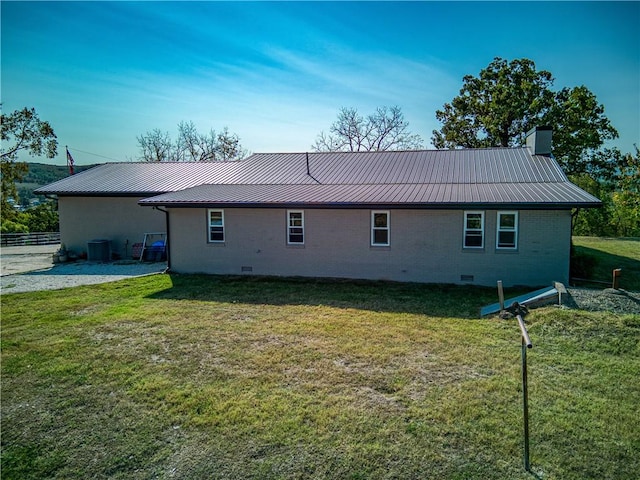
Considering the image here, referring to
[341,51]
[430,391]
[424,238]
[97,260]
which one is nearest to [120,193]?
[97,260]

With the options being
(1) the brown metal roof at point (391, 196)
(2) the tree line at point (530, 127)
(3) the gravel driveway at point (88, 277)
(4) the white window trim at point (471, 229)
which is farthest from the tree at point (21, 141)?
(4) the white window trim at point (471, 229)

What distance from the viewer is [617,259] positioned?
1634 cm

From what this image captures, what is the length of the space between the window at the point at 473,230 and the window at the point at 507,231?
499 millimetres

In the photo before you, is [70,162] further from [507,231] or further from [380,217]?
[507,231]

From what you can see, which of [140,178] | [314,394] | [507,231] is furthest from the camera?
[140,178]

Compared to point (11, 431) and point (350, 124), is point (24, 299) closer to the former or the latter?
point (11, 431)

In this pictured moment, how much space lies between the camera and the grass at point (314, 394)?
12.8 feet

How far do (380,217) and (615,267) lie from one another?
951cm

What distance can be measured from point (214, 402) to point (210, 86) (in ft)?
→ 39.1

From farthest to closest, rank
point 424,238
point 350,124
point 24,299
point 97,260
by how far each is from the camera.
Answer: point 350,124, point 97,260, point 424,238, point 24,299

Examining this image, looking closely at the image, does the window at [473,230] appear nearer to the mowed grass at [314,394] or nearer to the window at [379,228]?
the window at [379,228]

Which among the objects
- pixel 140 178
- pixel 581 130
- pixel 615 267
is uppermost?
pixel 581 130

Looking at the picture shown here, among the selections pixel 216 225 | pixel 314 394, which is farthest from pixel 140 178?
pixel 314 394

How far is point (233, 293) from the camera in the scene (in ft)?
36.6
